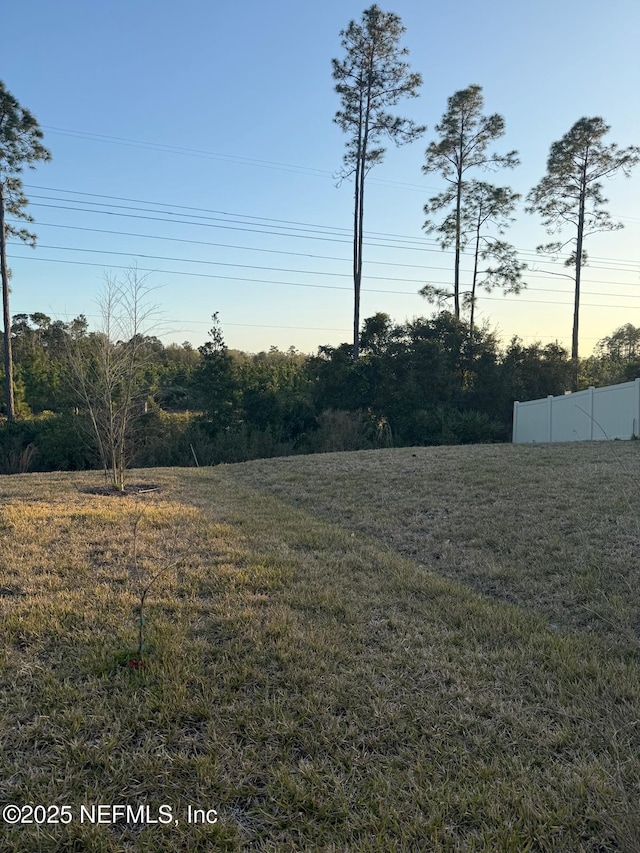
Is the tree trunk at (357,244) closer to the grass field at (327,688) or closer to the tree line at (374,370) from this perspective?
the tree line at (374,370)

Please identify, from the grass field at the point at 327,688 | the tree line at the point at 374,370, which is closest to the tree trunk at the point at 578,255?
the tree line at the point at 374,370

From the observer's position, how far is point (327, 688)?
7.23ft

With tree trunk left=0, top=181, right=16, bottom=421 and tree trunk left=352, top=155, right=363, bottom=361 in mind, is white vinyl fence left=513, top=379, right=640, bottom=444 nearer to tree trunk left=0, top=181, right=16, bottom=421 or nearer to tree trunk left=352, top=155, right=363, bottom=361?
tree trunk left=352, top=155, right=363, bottom=361

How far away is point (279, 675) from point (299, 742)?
424mm

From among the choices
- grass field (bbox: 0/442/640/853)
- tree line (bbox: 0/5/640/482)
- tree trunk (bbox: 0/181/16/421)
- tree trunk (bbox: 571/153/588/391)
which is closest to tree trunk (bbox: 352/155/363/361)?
tree line (bbox: 0/5/640/482)

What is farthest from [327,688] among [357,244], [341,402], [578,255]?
[578,255]

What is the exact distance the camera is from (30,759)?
68.9 inches

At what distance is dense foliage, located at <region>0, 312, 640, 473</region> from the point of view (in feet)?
48.3

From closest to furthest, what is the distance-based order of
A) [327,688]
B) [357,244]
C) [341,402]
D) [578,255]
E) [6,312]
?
[327,688] < [341,402] < [6,312] < [357,244] < [578,255]

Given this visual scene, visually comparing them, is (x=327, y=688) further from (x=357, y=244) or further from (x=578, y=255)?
(x=578, y=255)

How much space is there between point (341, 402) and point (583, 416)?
24.2 ft

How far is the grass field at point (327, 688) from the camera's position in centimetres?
155

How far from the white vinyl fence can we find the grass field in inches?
257

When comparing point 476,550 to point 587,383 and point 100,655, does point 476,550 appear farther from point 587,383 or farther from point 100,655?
point 587,383
